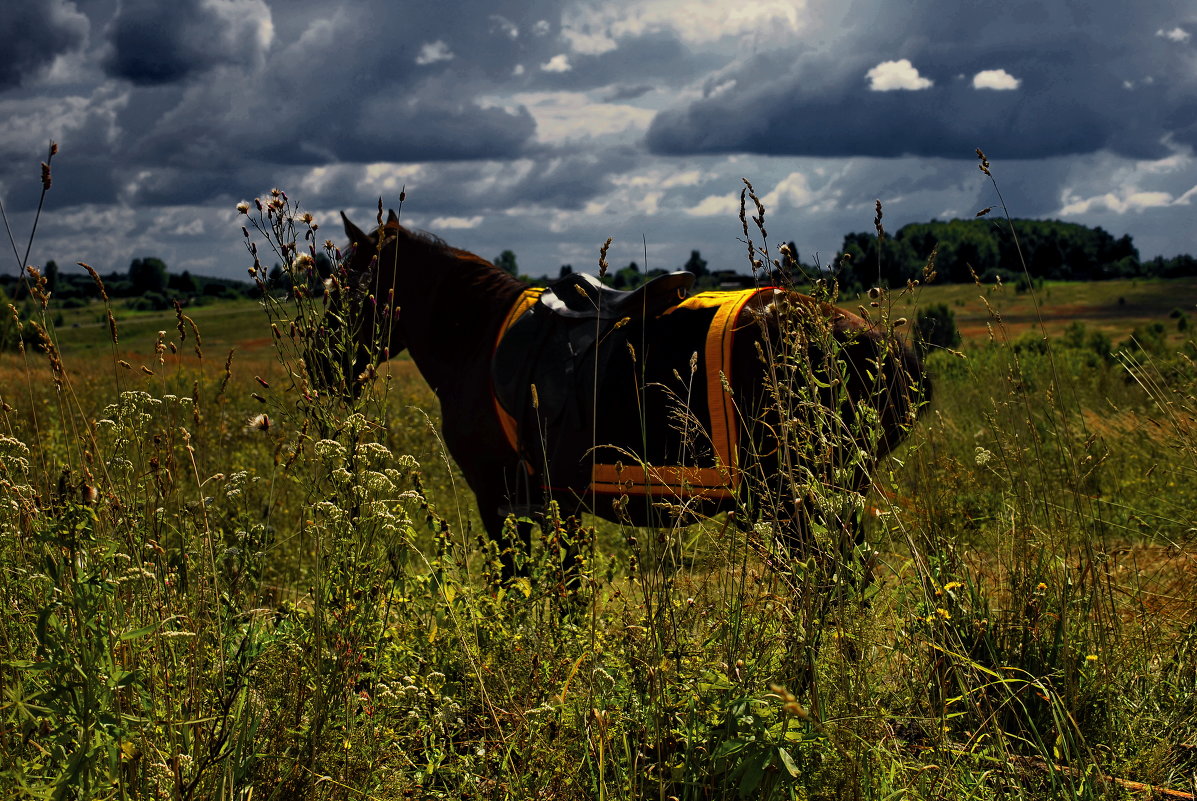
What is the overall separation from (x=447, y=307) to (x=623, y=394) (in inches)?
58.9

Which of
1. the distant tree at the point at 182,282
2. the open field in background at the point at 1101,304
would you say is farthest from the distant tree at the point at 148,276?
the open field in background at the point at 1101,304

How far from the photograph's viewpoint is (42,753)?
2086 mm

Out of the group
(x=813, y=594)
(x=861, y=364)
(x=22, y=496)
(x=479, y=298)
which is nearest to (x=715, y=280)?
(x=861, y=364)

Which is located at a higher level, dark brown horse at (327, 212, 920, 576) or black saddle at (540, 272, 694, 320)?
black saddle at (540, 272, 694, 320)

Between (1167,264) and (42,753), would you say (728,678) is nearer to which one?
(42,753)

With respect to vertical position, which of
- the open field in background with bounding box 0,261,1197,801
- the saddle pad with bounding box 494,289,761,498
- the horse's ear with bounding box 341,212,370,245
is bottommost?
the open field in background with bounding box 0,261,1197,801

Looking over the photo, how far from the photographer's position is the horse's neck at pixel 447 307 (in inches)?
199

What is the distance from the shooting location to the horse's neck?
5.07 meters

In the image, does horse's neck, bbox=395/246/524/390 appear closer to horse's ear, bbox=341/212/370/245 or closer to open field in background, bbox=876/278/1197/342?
horse's ear, bbox=341/212/370/245

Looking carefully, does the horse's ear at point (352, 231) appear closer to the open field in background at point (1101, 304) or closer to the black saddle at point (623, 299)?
the black saddle at point (623, 299)

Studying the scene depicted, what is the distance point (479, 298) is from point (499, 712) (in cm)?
295

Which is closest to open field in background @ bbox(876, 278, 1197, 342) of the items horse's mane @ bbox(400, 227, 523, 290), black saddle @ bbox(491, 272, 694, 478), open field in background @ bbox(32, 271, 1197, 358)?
open field in background @ bbox(32, 271, 1197, 358)

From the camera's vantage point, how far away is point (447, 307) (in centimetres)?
513

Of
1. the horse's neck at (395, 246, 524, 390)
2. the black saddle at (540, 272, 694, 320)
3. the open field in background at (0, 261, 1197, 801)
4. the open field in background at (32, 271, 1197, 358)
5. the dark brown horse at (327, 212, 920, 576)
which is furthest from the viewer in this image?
the open field in background at (32, 271, 1197, 358)
